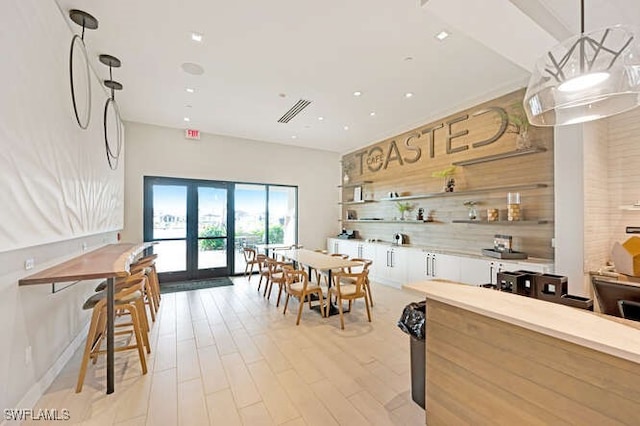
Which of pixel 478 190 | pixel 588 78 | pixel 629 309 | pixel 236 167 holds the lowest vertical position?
pixel 629 309

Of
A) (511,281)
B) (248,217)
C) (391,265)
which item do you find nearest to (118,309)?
(511,281)

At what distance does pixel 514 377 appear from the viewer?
1378 millimetres

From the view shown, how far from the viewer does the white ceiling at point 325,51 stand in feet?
8.09

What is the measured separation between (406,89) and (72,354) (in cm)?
551

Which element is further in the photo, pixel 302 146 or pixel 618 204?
pixel 302 146

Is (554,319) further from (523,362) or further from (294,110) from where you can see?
(294,110)

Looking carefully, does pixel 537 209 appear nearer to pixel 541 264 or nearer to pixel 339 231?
pixel 541 264

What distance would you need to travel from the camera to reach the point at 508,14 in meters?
2.22

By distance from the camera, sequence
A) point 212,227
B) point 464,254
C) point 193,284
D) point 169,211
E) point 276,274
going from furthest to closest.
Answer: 1. point 212,227
2. point 169,211
3. point 193,284
4. point 276,274
5. point 464,254

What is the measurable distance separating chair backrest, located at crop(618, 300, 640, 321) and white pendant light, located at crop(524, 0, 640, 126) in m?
1.34

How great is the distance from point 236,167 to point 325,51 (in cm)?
421

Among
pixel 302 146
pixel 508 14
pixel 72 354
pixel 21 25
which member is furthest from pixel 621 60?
pixel 302 146

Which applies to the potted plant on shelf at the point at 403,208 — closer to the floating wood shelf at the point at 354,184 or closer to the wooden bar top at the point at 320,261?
the floating wood shelf at the point at 354,184

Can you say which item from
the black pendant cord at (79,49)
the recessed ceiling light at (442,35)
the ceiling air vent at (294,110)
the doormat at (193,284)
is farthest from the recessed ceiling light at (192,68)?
the doormat at (193,284)
